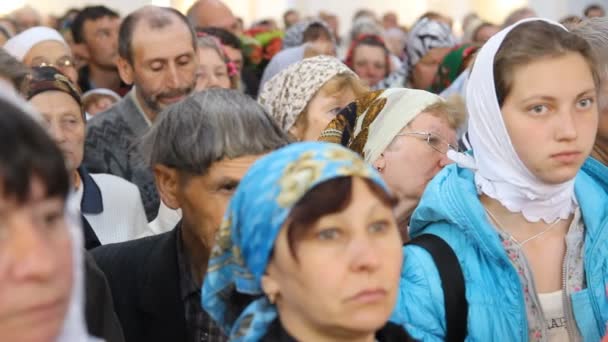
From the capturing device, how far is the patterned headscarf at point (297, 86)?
5941 millimetres

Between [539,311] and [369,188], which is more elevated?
[369,188]

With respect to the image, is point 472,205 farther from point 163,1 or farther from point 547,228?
point 163,1

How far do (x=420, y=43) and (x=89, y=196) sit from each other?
5941mm

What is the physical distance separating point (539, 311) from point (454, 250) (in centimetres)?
32

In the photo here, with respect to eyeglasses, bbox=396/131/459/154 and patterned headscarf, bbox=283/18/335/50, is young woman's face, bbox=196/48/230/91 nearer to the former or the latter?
eyeglasses, bbox=396/131/459/154

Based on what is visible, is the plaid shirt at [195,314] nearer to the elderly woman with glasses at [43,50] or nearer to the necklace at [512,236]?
the necklace at [512,236]

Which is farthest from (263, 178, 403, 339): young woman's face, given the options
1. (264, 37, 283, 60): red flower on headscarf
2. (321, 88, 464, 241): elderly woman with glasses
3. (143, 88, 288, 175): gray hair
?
(264, 37, 283, 60): red flower on headscarf

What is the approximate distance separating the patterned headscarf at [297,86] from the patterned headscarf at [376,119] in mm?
987

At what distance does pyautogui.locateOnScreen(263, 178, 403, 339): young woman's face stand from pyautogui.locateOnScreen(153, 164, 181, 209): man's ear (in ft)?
4.52

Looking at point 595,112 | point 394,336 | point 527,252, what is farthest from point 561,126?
point 394,336

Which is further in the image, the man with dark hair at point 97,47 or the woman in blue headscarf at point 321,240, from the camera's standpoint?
the man with dark hair at point 97,47

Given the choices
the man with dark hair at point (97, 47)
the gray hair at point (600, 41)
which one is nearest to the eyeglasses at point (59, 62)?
the man with dark hair at point (97, 47)

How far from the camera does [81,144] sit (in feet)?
18.4

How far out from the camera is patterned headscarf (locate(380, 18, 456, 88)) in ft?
34.6
